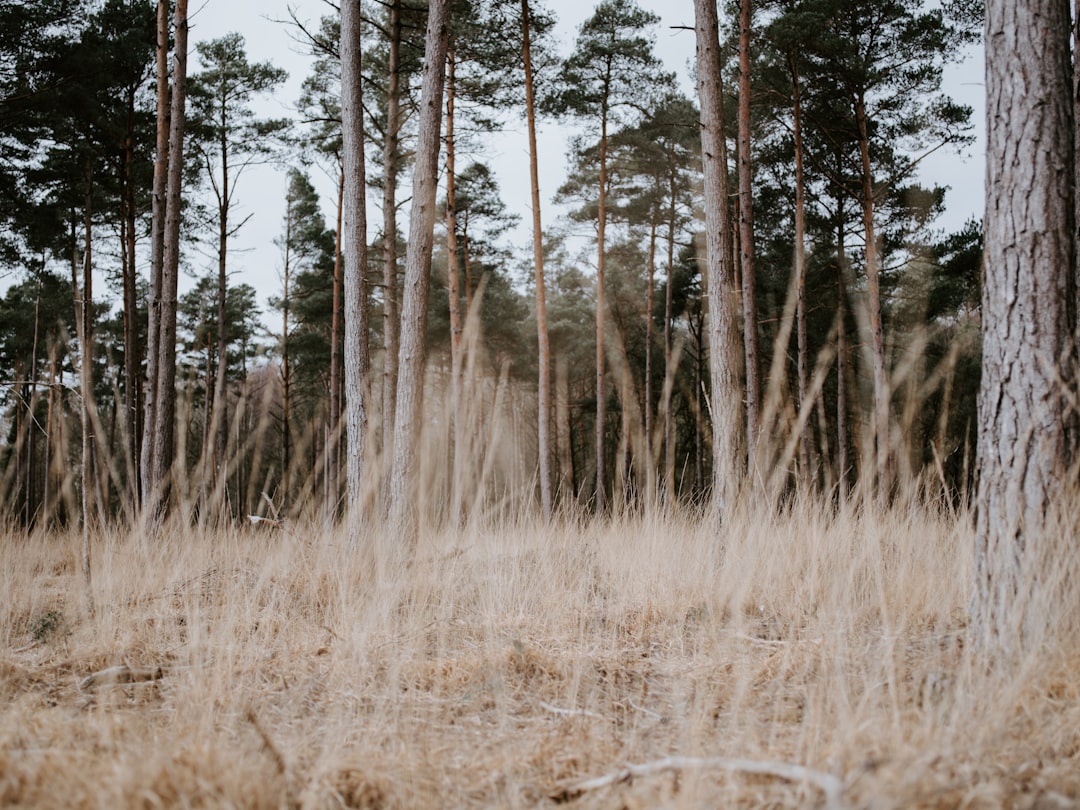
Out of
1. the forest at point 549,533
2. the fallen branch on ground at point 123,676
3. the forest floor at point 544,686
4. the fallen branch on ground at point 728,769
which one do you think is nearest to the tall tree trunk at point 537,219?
the forest at point 549,533

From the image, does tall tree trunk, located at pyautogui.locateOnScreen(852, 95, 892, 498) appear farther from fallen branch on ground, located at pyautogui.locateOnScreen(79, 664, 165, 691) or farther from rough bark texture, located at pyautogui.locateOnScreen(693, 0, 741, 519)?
fallen branch on ground, located at pyautogui.locateOnScreen(79, 664, 165, 691)

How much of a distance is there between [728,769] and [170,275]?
7.21 metres

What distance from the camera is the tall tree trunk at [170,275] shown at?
6297 millimetres

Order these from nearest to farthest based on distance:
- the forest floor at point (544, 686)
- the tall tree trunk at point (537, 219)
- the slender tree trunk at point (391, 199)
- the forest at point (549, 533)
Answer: the forest floor at point (544, 686) → the forest at point (549, 533) → the slender tree trunk at point (391, 199) → the tall tree trunk at point (537, 219)

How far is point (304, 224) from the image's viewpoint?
1672 cm

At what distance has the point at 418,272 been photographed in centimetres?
497

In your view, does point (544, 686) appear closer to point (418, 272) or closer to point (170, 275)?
point (418, 272)

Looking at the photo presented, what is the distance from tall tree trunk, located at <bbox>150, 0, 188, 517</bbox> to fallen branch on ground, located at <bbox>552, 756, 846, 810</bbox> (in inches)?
240

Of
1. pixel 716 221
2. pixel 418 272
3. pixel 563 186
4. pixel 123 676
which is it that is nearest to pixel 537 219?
pixel 563 186

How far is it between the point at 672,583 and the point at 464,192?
41.4 ft

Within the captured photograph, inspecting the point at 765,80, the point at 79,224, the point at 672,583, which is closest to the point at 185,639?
the point at 672,583

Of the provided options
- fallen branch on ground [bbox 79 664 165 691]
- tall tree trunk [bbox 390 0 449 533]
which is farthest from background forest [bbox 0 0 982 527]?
fallen branch on ground [bbox 79 664 165 691]

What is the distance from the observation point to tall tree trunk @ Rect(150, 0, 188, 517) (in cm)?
630

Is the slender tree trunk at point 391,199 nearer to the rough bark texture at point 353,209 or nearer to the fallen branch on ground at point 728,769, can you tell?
the rough bark texture at point 353,209
